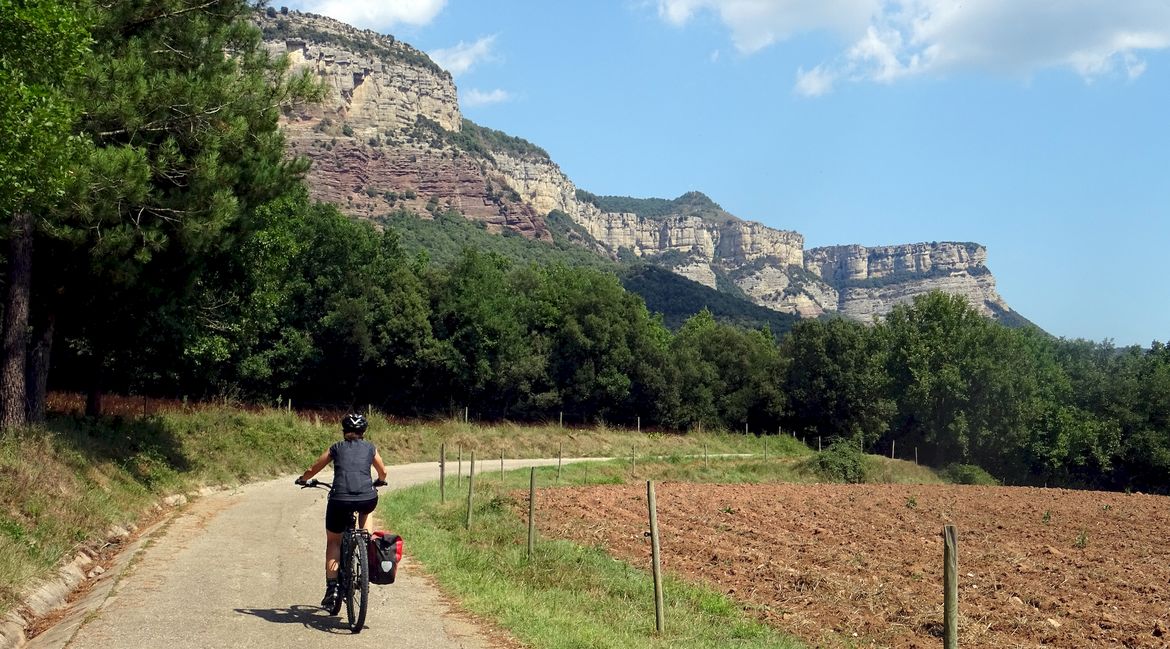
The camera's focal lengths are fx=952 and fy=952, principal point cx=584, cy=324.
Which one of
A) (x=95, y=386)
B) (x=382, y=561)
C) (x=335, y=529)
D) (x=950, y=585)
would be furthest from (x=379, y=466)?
(x=95, y=386)

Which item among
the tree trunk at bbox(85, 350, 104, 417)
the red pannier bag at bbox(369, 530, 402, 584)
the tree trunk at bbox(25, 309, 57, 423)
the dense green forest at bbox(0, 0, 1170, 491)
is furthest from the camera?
the tree trunk at bbox(85, 350, 104, 417)

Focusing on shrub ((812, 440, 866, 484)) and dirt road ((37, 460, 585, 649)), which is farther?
shrub ((812, 440, 866, 484))

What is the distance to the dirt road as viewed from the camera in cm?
895

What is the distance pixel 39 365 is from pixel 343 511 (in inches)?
521

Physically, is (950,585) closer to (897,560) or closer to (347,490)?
(347,490)

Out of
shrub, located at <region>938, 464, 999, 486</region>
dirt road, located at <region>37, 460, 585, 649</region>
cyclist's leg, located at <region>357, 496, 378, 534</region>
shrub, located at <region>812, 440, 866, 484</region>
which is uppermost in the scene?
cyclist's leg, located at <region>357, 496, 378, 534</region>

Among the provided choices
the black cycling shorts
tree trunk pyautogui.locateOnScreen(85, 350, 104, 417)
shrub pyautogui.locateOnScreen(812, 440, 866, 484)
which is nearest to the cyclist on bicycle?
the black cycling shorts

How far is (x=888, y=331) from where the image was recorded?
83.8 meters

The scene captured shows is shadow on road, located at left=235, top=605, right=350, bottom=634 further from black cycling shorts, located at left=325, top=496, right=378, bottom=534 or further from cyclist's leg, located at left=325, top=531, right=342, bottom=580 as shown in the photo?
black cycling shorts, located at left=325, top=496, right=378, bottom=534

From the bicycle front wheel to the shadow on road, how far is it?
0.20 metres

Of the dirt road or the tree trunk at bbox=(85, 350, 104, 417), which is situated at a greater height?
the tree trunk at bbox=(85, 350, 104, 417)

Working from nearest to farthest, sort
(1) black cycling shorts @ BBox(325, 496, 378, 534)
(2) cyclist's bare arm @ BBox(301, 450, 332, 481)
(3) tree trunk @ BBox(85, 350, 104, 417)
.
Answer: (1) black cycling shorts @ BBox(325, 496, 378, 534)
(2) cyclist's bare arm @ BBox(301, 450, 332, 481)
(3) tree trunk @ BBox(85, 350, 104, 417)

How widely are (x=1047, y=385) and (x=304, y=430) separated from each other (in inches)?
2904

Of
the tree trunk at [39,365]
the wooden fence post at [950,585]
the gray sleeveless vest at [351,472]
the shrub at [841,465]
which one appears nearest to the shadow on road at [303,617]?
the gray sleeveless vest at [351,472]
